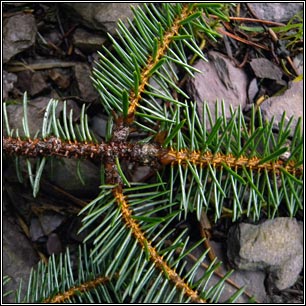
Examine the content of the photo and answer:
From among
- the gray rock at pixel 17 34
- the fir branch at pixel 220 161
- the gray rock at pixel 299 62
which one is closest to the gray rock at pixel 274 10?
the gray rock at pixel 299 62

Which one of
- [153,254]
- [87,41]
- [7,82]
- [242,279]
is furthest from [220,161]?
[7,82]

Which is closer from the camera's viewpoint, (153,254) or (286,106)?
(153,254)

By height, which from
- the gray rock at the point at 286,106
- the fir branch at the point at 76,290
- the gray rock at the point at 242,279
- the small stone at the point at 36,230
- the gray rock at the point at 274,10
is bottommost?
the gray rock at the point at 242,279

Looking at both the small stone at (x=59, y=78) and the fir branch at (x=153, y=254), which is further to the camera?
the small stone at (x=59, y=78)

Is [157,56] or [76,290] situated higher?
[157,56]

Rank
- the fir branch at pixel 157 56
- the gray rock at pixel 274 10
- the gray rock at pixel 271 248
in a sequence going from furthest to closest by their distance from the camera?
the gray rock at pixel 274 10 < the gray rock at pixel 271 248 < the fir branch at pixel 157 56

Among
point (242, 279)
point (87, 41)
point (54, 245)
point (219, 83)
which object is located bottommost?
point (242, 279)

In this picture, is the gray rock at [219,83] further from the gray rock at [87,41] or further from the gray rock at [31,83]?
the gray rock at [31,83]

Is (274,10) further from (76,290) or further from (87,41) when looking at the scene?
(76,290)
